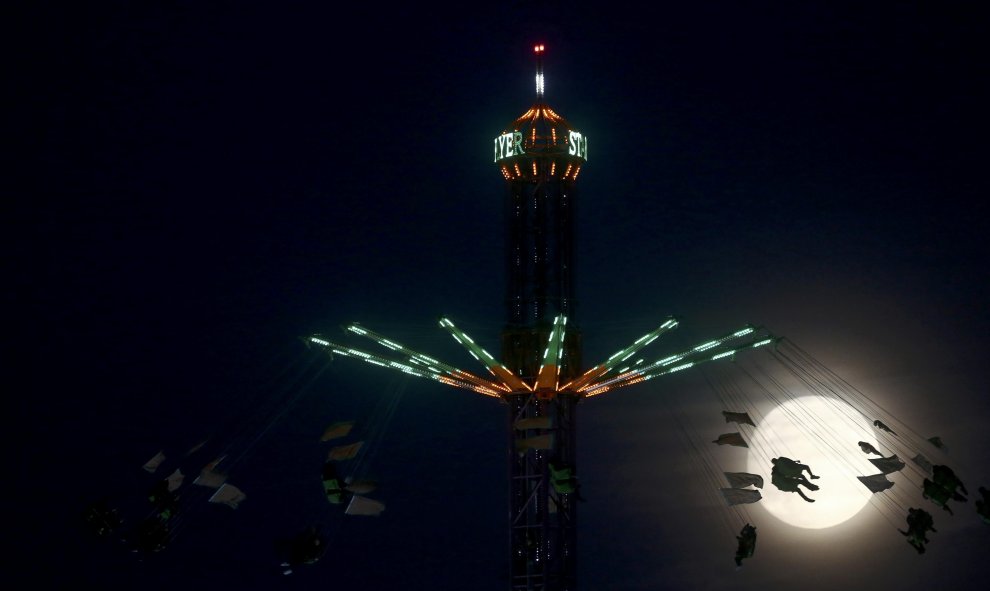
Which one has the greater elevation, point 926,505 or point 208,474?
point 926,505

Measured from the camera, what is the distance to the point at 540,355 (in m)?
51.6

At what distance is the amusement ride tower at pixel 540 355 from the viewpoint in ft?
166

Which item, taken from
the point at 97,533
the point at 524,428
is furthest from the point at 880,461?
the point at 97,533

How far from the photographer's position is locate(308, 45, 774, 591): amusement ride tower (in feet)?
166

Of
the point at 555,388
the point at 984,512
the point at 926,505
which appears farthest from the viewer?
the point at 926,505

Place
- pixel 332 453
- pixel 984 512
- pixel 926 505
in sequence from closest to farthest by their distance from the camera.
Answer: pixel 984 512 < pixel 332 453 < pixel 926 505

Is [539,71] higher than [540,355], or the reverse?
[539,71]

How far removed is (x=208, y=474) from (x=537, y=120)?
16.9 metres

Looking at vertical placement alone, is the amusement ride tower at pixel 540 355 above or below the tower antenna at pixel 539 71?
below

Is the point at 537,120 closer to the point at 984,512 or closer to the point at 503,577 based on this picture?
the point at 503,577

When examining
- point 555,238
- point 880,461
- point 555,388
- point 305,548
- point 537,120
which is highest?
point 537,120

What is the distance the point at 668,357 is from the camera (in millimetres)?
50000

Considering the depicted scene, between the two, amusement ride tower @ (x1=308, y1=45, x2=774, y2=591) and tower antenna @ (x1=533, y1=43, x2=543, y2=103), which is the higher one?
tower antenna @ (x1=533, y1=43, x2=543, y2=103)

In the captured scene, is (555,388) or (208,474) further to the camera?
(555,388)
